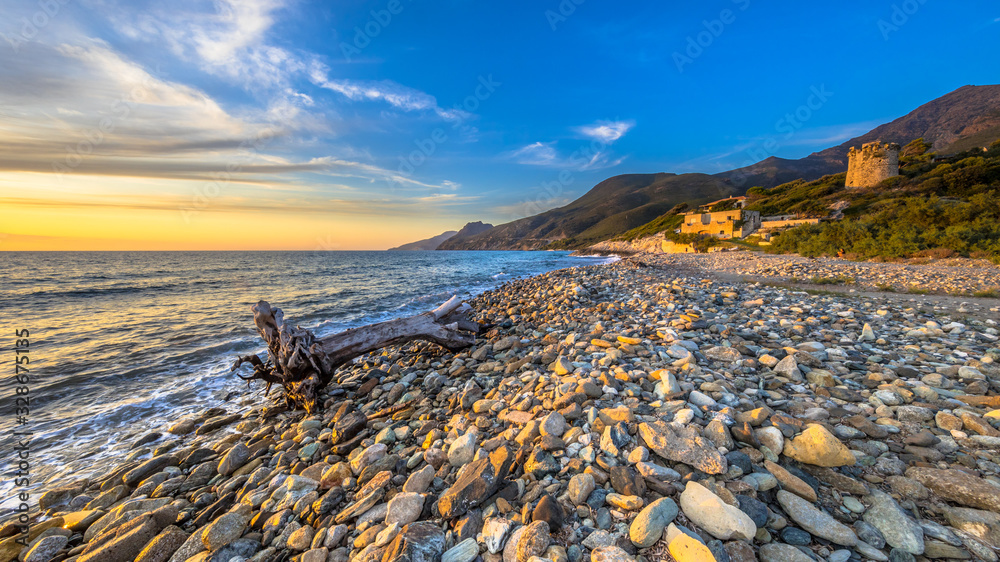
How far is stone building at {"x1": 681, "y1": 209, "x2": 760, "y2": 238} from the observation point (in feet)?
151

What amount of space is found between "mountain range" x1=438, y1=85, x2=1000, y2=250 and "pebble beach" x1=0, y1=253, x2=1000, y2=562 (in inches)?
4288

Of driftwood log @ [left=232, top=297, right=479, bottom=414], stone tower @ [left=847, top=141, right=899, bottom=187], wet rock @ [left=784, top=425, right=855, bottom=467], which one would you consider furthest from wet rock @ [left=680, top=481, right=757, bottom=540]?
stone tower @ [left=847, top=141, right=899, bottom=187]

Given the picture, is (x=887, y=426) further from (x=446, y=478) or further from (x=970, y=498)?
(x=446, y=478)

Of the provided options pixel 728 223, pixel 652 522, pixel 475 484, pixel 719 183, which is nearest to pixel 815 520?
pixel 652 522

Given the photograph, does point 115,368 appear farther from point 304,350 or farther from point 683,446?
point 683,446

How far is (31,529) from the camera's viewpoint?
11.2ft

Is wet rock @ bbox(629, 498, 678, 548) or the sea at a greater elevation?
wet rock @ bbox(629, 498, 678, 548)

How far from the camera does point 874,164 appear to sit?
48.1 meters

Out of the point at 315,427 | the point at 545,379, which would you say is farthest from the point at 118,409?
the point at 545,379

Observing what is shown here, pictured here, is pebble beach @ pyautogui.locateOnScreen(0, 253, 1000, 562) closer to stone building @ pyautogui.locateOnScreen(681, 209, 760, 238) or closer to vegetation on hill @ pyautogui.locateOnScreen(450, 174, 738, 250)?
stone building @ pyautogui.locateOnScreen(681, 209, 760, 238)

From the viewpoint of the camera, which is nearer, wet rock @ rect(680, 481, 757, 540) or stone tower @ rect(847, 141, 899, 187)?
wet rock @ rect(680, 481, 757, 540)

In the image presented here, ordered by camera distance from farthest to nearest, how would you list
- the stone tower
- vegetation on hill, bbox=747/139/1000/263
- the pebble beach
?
the stone tower
vegetation on hill, bbox=747/139/1000/263
the pebble beach

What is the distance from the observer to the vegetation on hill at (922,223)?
16.2 metres

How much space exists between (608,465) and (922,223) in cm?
3041
